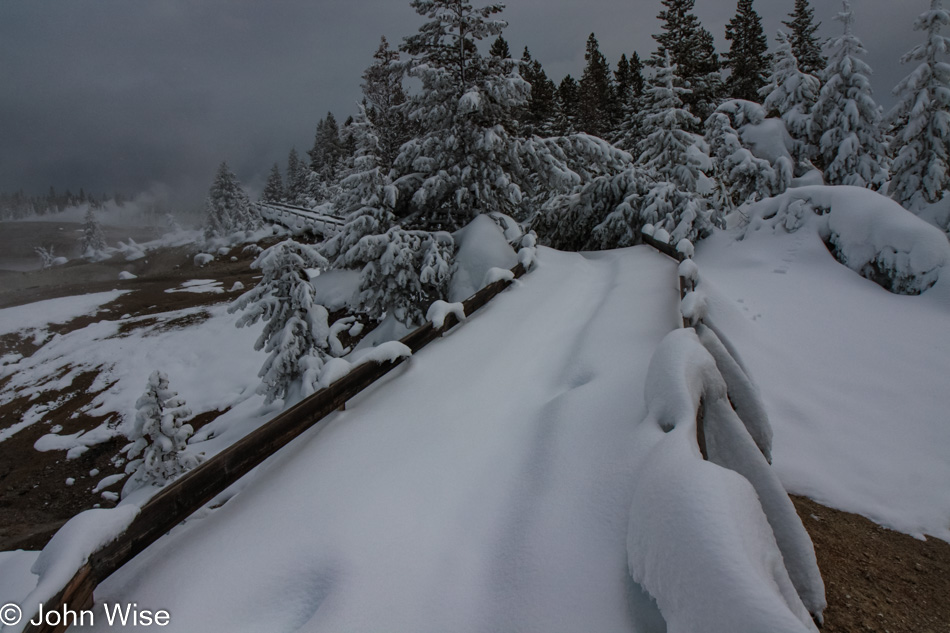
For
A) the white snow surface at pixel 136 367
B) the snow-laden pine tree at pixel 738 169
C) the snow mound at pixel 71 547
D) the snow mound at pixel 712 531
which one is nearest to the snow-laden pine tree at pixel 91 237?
the white snow surface at pixel 136 367

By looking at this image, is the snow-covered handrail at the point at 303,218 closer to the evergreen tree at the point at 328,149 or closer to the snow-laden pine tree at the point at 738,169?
the evergreen tree at the point at 328,149

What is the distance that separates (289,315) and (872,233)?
42.7 feet

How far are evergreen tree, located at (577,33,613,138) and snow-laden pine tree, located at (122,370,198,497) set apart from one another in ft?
118

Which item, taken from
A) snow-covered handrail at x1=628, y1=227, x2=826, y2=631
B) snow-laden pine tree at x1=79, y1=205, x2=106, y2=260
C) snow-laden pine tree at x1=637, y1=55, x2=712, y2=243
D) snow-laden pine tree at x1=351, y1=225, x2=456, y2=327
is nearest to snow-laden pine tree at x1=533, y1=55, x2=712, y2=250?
snow-laden pine tree at x1=637, y1=55, x2=712, y2=243

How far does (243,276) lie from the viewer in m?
24.7

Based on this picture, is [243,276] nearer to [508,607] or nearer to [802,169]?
[508,607]

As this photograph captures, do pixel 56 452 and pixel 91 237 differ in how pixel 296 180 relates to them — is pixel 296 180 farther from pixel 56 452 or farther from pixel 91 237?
pixel 56 452

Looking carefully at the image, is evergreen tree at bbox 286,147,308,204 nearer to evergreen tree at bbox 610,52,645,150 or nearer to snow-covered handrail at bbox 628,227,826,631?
evergreen tree at bbox 610,52,645,150

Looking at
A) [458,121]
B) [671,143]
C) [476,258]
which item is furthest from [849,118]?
[476,258]

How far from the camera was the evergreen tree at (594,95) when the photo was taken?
116ft

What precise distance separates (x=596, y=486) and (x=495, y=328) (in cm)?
405

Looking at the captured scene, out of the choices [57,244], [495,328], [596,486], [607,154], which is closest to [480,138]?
[607,154]

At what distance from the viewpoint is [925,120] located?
16.0 metres

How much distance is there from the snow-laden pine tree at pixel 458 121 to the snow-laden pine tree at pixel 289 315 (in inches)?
146
